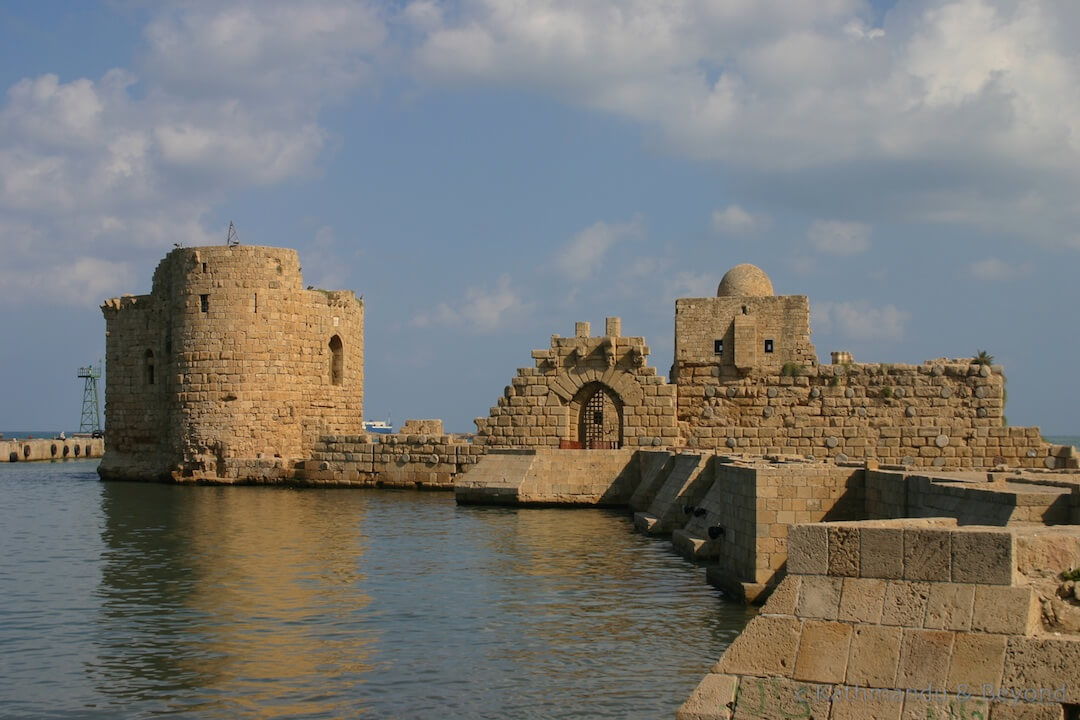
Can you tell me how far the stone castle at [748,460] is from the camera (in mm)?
5105

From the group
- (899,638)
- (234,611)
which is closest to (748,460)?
(234,611)

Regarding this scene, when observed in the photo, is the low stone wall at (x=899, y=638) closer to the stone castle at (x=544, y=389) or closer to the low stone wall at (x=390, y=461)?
the stone castle at (x=544, y=389)

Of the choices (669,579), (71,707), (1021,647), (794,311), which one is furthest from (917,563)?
(794,311)

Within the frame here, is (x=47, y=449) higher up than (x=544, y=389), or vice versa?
(x=544, y=389)

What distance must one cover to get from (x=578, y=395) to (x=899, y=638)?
16783mm

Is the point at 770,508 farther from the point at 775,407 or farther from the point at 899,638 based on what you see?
the point at 775,407

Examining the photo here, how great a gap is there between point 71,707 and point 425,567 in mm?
5885

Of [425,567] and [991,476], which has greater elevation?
[991,476]

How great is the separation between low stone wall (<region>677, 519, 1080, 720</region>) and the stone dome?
83.6 ft

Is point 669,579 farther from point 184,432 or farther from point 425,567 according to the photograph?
point 184,432

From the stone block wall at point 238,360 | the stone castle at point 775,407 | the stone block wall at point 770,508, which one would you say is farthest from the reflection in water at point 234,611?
the stone block wall at point 238,360

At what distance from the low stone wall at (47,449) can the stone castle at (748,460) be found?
17.2 meters

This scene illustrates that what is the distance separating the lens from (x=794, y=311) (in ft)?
96.7

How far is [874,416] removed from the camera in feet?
65.3
